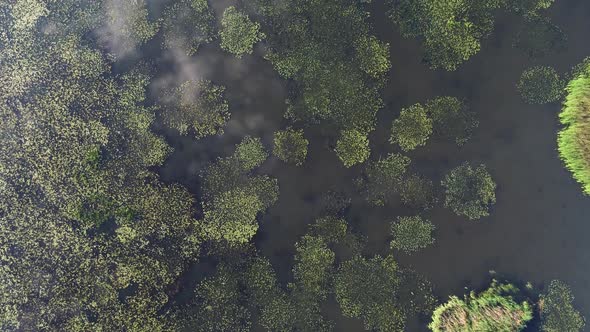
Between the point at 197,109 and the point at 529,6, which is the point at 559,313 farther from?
the point at 197,109

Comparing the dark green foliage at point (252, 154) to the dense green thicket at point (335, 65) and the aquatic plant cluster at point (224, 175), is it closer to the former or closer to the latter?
the aquatic plant cluster at point (224, 175)

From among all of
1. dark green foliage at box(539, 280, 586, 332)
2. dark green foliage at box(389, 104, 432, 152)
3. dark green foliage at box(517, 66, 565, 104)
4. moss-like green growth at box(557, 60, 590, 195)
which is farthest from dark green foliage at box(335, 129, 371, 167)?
dark green foliage at box(539, 280, 586, 332)

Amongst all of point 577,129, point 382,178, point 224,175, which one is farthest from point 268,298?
point 577,129

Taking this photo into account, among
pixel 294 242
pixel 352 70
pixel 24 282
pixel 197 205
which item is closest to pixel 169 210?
pixel 197 205

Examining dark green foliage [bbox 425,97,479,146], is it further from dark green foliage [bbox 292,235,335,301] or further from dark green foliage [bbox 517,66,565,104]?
dark green foliage [bbox 292,235,335,301]

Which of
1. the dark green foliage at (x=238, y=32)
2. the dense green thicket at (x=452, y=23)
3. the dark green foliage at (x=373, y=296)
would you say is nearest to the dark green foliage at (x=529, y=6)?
the dense green thicket at (x=452, y=23)
